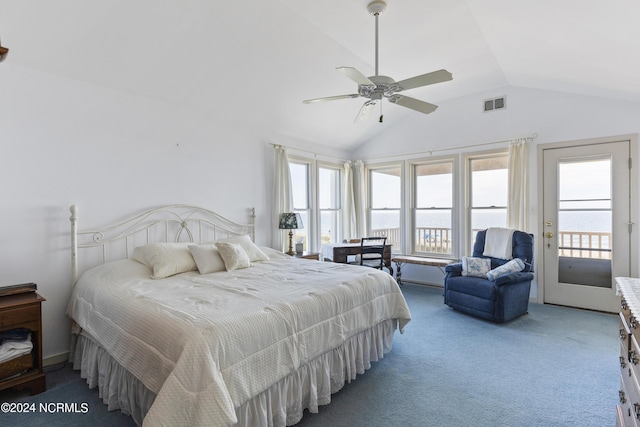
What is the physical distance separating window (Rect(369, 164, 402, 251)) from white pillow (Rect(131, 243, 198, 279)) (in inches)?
161

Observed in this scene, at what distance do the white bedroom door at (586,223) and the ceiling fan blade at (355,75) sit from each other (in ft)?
11.3

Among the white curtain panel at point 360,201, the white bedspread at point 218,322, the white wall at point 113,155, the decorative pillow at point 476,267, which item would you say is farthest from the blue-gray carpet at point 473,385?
the white curtain panel at point 360,201

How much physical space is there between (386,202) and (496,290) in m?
2.93

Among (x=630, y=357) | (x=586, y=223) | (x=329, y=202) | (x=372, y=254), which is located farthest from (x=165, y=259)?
(x=586, y=223)

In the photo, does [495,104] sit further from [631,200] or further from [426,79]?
[426,79]

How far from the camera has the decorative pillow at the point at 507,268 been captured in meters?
3.90

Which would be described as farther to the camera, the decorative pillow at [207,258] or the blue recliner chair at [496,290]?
the blue recliner chair at [496,290]

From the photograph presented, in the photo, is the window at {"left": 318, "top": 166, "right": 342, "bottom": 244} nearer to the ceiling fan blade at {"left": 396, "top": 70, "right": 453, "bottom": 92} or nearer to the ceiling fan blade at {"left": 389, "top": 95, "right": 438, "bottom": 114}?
the ceiling fan blade at {"left": 389, "top": 95, "right": 438, "bottom": 114}

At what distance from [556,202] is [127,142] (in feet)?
18.0

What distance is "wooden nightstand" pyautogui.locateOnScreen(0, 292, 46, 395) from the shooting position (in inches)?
87.7

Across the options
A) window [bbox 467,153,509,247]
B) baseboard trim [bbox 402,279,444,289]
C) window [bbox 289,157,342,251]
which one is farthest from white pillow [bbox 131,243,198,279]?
window [bbox 467,153,509,247]

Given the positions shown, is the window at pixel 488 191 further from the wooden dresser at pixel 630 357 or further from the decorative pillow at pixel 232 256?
the decorative pillow at pixel 232 256

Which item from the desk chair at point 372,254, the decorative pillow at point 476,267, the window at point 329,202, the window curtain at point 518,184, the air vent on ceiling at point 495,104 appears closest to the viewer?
the decorative pillow at point 476,267

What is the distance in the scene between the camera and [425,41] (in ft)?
11.4
